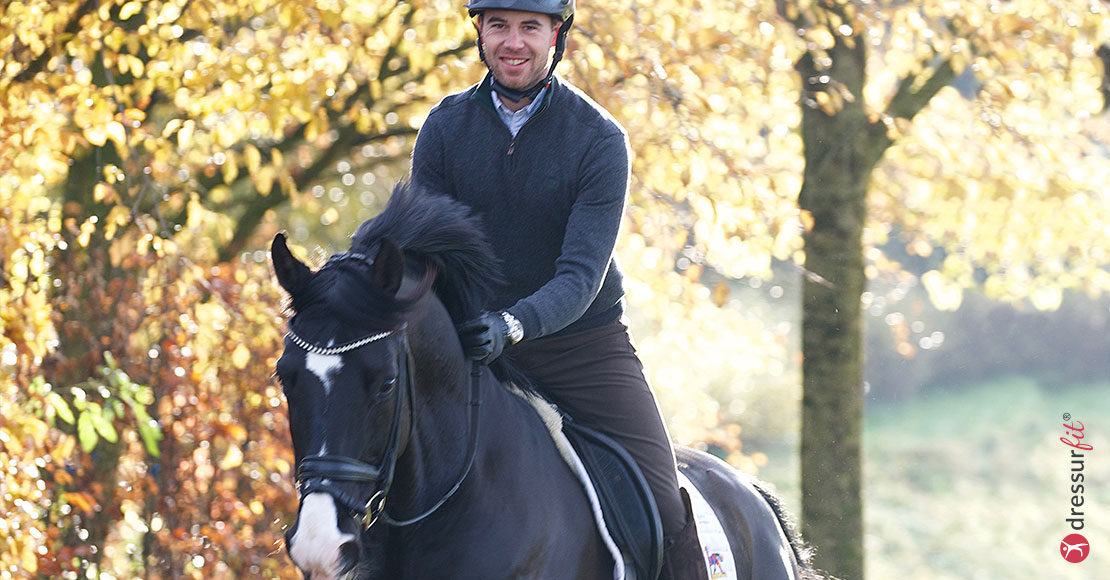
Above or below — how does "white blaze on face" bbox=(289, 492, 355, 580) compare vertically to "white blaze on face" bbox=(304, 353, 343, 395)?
below

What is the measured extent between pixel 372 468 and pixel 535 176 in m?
1.19

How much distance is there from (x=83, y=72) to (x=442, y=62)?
2.60 m

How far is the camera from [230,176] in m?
7.50

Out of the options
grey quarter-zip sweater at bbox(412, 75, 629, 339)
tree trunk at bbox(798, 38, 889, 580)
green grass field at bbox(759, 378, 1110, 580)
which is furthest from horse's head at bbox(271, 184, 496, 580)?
green grass field at bbox(759, 378, 1110, 580)

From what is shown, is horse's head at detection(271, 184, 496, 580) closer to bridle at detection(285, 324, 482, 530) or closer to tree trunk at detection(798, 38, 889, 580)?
bridle at detection(285, 324, 482, 530)

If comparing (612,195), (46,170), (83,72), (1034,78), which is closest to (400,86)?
(83,72)

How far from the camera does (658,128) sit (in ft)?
30.4

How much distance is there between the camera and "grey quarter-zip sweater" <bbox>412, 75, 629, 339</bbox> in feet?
12.8

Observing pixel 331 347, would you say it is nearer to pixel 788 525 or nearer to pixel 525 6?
pixel 525 6

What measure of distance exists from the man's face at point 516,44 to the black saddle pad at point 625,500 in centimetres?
109

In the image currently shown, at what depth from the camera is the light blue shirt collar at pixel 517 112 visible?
4.06 meters

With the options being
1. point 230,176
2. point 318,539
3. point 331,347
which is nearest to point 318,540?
point 318,539

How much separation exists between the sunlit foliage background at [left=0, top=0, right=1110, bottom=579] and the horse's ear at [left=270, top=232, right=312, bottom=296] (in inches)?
122

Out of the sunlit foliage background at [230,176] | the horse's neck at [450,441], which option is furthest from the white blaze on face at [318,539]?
the sunlit foliage background at [230,176]
